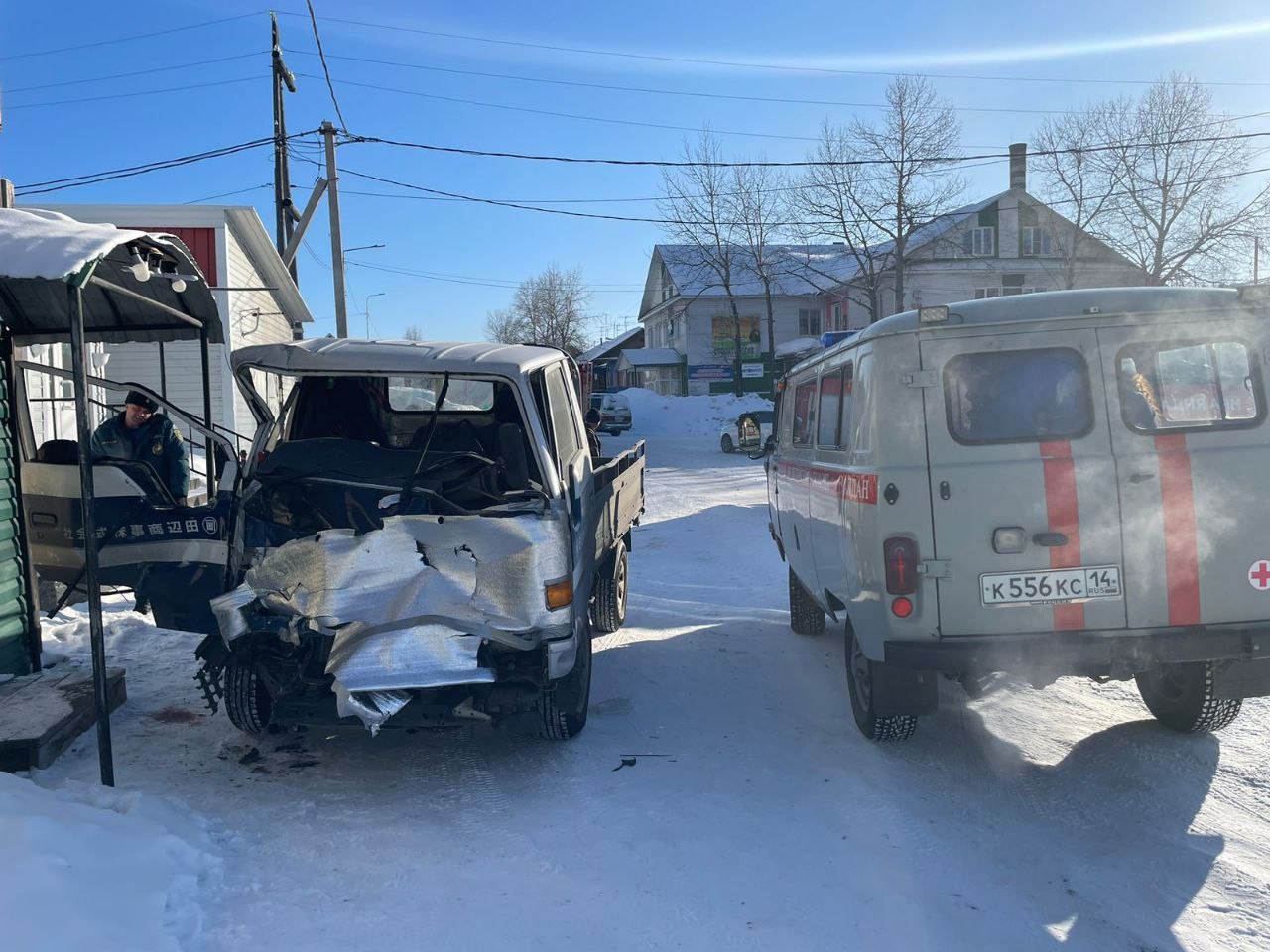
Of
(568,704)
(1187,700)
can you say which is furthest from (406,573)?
(1187,700)

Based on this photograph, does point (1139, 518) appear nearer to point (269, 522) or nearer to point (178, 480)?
point (269, 522)

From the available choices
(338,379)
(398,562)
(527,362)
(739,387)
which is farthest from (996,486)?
(739,387)

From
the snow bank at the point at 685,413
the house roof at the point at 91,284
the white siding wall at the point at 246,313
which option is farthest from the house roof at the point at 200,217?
the snow bank at the point at 685,413

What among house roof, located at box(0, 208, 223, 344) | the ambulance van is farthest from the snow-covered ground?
house roof, located at box(0, 208, 223, 344)

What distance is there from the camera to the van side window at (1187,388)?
432 centimetres

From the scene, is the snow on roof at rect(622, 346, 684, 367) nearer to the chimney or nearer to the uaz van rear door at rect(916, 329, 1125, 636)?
the chimney

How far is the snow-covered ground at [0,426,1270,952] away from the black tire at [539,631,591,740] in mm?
156

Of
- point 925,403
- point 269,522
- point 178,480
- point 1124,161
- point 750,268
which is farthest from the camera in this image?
point 750,268

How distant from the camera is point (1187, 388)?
437 centimetres

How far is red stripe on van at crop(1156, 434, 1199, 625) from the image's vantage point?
166 inches

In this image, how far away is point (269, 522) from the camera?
192 inches

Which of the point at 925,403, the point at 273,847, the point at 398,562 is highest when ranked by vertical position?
the point at 925,403

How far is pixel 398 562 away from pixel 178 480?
11.1ft

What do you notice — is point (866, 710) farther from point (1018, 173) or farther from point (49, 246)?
point (1018, 173)
